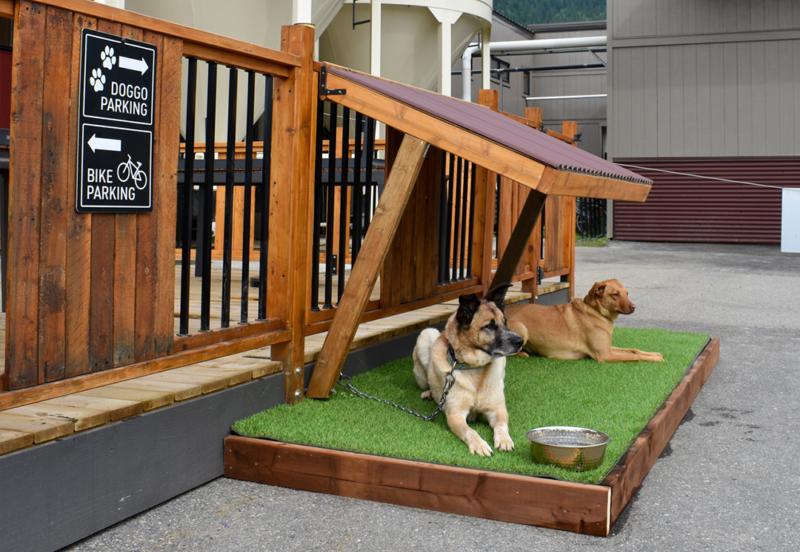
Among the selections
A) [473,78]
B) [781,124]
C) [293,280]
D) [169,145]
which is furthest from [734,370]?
[473,78]

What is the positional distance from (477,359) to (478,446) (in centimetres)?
54

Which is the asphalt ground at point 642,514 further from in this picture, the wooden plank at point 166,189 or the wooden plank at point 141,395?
the wooden plank at point 166,189

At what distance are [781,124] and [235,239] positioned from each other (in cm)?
1572

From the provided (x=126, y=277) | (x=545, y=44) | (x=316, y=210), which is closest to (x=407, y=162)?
→ (x=316, y=210)

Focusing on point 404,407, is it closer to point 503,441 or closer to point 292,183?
point 503,441

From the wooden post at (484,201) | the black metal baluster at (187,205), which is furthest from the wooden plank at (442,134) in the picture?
the wooden post at (484,201)

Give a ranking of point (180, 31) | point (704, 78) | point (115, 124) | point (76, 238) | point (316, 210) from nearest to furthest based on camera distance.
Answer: point (76, 238) → point (115, 124) → point (180, 31) → point (316, 210) → point (704, 78)

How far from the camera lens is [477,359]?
4.12m

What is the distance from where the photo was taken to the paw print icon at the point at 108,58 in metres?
3.06

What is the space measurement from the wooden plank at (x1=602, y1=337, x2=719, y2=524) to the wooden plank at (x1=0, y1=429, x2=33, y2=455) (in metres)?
2.18

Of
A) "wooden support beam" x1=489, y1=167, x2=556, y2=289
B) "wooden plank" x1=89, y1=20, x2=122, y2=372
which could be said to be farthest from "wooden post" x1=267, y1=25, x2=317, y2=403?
"wooden support beam" x1=489, y1=167, x2=556, y2=289

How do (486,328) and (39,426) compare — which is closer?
(39,426)

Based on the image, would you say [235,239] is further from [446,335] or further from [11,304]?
[11,304]

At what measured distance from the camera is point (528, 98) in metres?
31.8
